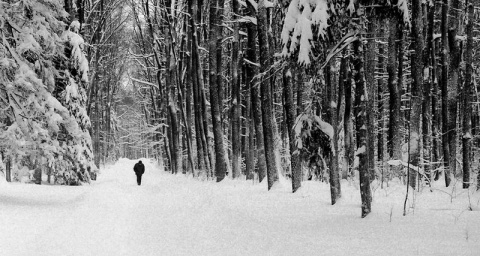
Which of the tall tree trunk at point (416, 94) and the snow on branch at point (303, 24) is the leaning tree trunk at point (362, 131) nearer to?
the snow on branch at point (303, 24)

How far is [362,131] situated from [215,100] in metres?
10.0

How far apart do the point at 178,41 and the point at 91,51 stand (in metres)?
5.43

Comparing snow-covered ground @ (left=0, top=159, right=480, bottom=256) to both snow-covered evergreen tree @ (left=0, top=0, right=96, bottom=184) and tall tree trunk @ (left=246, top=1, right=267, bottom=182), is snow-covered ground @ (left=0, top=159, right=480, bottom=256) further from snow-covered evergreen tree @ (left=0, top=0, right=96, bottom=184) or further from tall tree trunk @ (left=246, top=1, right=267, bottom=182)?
tall tree trunk @ (left=246, top=1, right=267, bottom=182)

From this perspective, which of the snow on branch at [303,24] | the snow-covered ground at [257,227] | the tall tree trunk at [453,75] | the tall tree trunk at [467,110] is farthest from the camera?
the tall tree trunk at [453,75]

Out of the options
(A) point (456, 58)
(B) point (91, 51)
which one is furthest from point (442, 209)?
(B) point (91, 51)

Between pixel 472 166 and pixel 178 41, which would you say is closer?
pixel 472 166

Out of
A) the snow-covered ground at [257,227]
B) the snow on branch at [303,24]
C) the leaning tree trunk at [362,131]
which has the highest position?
the snow on branch at [303,24]

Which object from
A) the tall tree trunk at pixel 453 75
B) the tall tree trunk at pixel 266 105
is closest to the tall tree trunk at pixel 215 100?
the tall tree trunk at pixel 266 105

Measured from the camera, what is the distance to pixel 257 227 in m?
6.84

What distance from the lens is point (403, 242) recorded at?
4969 mm

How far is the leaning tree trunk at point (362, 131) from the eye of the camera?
6551 millimetres

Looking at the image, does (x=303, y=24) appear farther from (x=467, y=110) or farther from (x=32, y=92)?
(x=32, y=92)

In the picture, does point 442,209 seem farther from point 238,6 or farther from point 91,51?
point 91,51

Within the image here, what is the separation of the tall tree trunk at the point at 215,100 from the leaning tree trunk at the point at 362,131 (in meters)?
9.63
